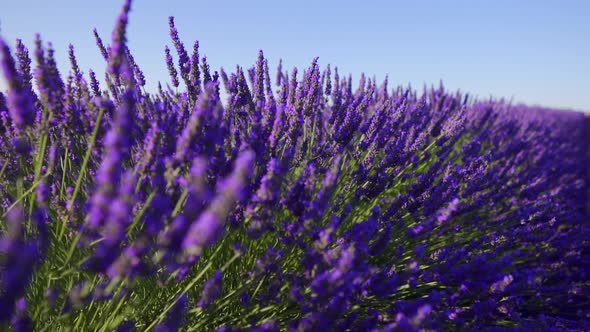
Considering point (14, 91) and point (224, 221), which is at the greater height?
point (14, 91)

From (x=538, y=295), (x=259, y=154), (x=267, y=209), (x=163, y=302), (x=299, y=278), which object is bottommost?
(x=538, y=295)

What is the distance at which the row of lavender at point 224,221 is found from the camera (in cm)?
112

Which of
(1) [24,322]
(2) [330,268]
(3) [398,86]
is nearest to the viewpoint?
(1) [24,322]

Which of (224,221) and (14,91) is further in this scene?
(224,221)

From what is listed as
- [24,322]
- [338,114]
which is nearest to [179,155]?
[24,322]

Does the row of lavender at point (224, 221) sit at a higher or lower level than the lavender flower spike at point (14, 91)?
lower

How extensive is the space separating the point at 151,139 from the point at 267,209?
403mm

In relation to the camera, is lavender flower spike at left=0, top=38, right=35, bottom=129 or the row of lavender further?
lavender flower spike at left=0, top=38, right=35, bottom=129

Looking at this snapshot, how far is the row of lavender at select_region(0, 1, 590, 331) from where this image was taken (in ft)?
3.68

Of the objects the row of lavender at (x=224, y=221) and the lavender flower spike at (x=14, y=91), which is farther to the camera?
the lavender flower spike at (x=14, y=91)

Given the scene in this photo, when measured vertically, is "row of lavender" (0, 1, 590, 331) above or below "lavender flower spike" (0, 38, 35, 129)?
below

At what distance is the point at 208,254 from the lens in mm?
1999

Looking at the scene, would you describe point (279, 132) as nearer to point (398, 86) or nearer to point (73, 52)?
point (73, 52)

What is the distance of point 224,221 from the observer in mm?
1458
